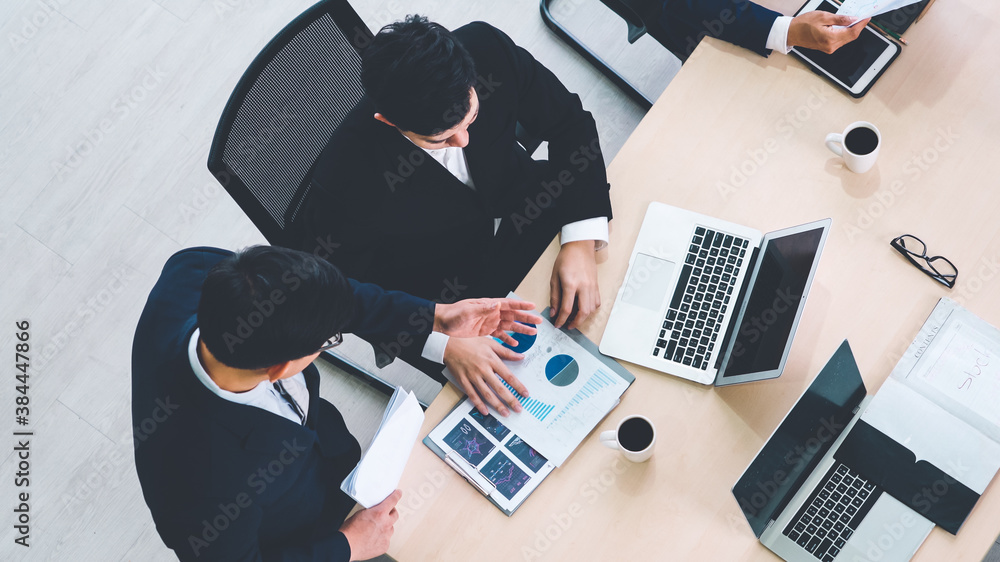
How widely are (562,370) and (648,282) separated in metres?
0.26

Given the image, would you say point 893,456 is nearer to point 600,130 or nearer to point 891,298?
point 891,298

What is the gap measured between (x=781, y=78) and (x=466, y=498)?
117 cm

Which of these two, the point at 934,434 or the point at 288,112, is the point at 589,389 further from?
the point at 288,112

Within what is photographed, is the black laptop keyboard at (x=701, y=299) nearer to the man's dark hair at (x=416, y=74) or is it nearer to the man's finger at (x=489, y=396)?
the man's finger at (x=489, y=396)

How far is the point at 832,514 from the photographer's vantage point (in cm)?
145

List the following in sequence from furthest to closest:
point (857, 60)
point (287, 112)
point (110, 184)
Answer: point (110, 184)
point (857, 60)
point (287, 112)

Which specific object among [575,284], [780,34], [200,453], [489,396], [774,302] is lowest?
[200,453]

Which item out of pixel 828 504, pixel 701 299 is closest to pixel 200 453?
pixel 701 299

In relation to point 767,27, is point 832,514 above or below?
below

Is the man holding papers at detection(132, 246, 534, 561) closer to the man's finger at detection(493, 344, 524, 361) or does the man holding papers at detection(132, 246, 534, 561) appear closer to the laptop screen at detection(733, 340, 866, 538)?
the man's finger at detection(493, 344, 524, 361)

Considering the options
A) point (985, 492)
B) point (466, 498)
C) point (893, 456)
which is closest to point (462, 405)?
point (466, 498)

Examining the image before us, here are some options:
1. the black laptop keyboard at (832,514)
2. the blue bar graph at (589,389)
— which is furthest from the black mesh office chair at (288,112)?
the black laptop keyboard at (832,514)

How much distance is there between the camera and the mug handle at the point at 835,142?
1.63 m

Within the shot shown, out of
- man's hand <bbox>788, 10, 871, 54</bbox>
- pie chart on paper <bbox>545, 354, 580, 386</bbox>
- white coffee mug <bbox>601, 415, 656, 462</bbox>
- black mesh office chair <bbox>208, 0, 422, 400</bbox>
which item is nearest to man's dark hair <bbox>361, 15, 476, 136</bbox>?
black mesh office chair <bbox>208, 0, 422, 400</bbox>
